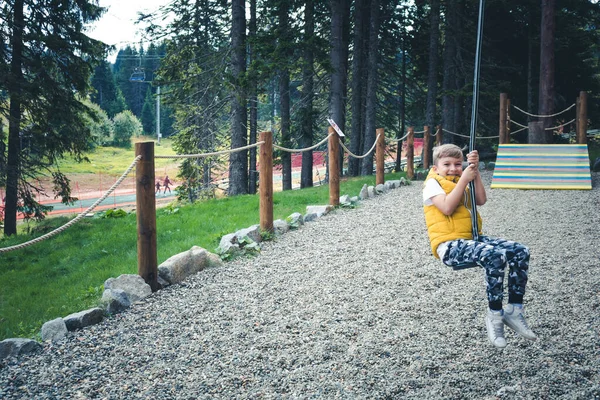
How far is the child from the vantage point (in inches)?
122

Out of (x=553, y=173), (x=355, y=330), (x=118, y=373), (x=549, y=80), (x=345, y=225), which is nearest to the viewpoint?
(x=118, y=373)

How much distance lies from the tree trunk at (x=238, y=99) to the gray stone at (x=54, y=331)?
10.5 meters

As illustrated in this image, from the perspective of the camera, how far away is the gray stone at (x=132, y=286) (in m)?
4.73

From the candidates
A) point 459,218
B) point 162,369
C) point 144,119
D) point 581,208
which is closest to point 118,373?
point 162,369

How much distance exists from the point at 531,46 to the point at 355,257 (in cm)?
1583

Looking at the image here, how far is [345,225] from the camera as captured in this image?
7926 mm

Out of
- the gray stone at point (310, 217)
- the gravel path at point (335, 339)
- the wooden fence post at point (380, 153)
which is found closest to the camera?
the gravel path at point (335, 339)

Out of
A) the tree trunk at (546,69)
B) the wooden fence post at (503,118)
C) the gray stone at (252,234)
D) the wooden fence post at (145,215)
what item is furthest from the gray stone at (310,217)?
the tree trunk at (546,69)

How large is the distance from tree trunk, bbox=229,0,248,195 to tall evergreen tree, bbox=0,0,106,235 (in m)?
3.47

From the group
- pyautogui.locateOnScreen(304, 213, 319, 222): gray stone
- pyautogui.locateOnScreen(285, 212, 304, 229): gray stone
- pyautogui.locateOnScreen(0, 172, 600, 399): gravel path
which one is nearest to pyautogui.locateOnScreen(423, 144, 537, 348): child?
pyautogui.locateOnScreen(0, 172, 600, 399): gravel path

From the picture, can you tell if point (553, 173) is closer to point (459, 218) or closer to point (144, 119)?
point (459, 218)

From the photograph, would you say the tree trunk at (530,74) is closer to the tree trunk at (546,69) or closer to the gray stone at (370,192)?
the tree trunk at (546,69)

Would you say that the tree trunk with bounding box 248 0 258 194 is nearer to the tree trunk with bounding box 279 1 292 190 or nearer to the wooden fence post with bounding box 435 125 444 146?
the tree trunk with bounding box 279 1 292 190

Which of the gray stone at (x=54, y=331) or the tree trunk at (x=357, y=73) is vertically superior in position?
the tree trunk at (x=357, y=73)
